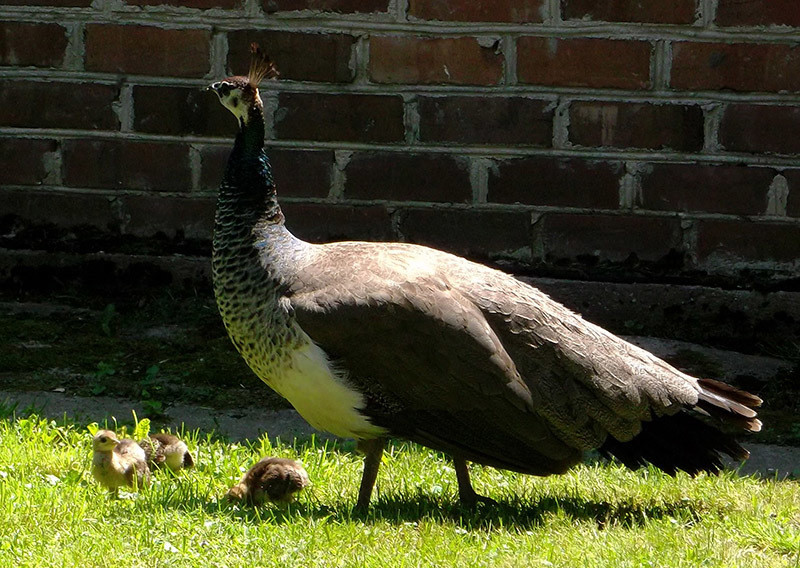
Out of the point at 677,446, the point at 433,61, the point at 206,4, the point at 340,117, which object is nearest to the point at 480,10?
the point at 433,61

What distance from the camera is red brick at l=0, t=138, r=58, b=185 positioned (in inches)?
232

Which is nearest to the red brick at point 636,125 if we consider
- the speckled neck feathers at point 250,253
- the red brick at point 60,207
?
the speckled neck feathers at point 250,253

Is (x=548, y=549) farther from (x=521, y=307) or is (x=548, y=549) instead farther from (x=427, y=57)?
(x=427, y=57)

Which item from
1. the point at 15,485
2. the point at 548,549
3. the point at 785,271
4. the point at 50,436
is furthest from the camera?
the point at 785,271

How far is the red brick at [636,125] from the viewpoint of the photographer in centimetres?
542

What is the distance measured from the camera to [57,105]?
585cm

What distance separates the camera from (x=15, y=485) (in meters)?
3.91

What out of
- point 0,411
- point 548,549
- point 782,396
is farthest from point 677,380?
point 0,411

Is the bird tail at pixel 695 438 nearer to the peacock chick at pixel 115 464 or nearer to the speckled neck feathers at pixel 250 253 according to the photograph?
the speckled neck feathers at pixel 250 253

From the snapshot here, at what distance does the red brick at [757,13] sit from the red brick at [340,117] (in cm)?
140

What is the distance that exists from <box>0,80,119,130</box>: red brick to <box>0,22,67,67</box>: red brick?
0.32 feet

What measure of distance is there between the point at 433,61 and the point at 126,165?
58.3 inches

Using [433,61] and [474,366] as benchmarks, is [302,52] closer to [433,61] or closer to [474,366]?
[433,61]

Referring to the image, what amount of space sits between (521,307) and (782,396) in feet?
5.33
